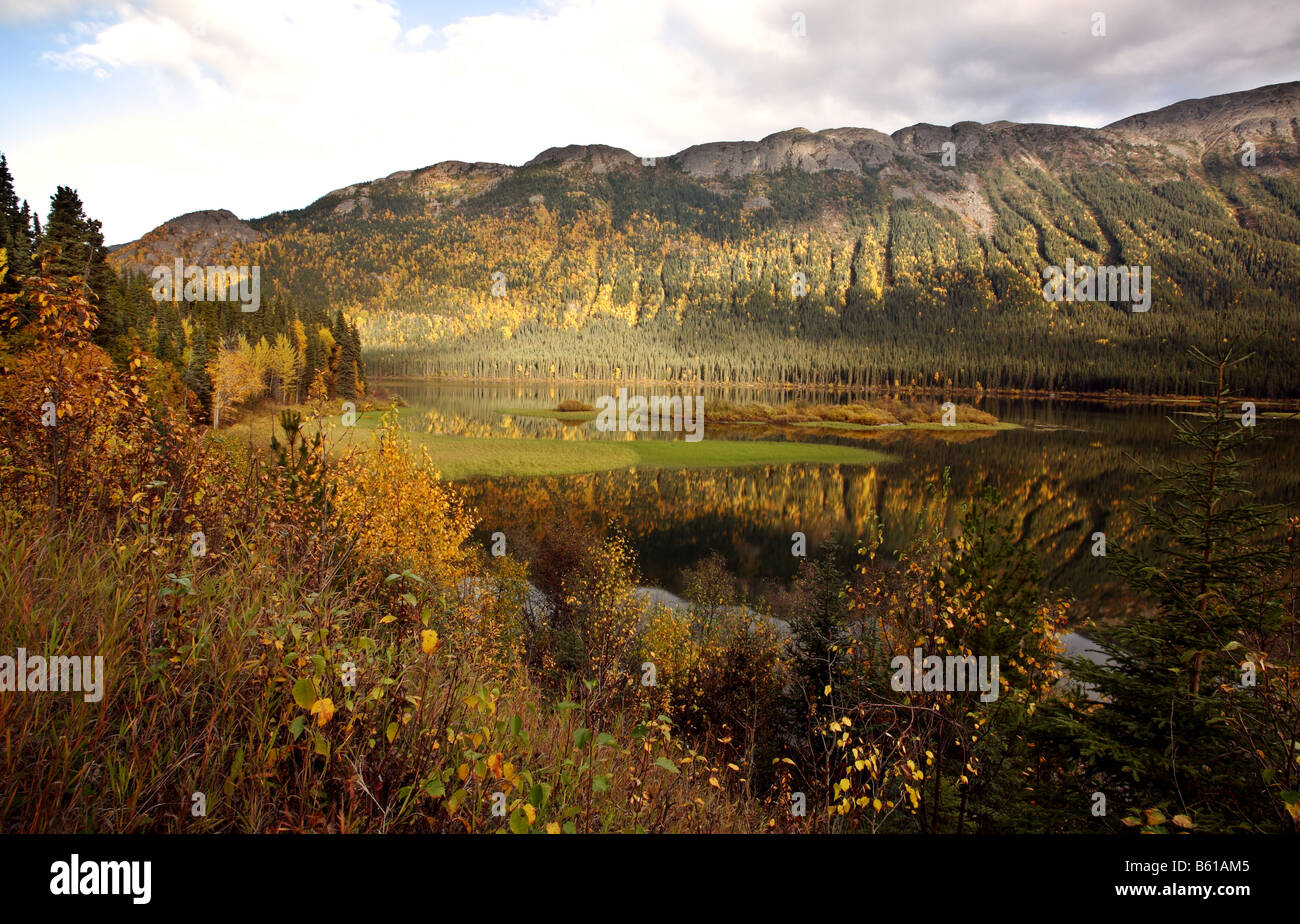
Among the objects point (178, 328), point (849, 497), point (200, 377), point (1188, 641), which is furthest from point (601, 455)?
point (1188, 641)

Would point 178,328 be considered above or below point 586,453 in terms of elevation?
above

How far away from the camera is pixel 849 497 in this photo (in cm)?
5303

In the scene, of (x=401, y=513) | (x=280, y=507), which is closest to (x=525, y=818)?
(x=280, y=507)

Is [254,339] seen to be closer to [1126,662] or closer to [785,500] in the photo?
[785,500]

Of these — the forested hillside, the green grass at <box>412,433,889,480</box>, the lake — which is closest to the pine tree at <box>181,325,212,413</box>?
the forested hillside

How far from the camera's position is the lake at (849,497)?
1507 inches

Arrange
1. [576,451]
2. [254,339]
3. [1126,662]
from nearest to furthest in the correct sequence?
[1126,662] < [576,451] < [254,339]

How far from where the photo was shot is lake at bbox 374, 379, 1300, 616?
38.3m

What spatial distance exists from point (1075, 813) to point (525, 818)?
7330 millimetres

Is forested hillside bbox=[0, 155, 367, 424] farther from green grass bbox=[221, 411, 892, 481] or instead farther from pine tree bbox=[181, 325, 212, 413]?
green grass bbox=[221, 411, 892, 481]

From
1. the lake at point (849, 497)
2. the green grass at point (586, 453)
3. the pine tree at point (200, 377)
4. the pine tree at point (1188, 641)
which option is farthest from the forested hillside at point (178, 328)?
the lake at point (849, 497)

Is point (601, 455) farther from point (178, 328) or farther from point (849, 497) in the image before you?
point (178, 328)

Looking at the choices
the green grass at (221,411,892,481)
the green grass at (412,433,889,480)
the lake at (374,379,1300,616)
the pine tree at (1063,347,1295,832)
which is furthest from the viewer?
the green grass at (412,433,889,480)
